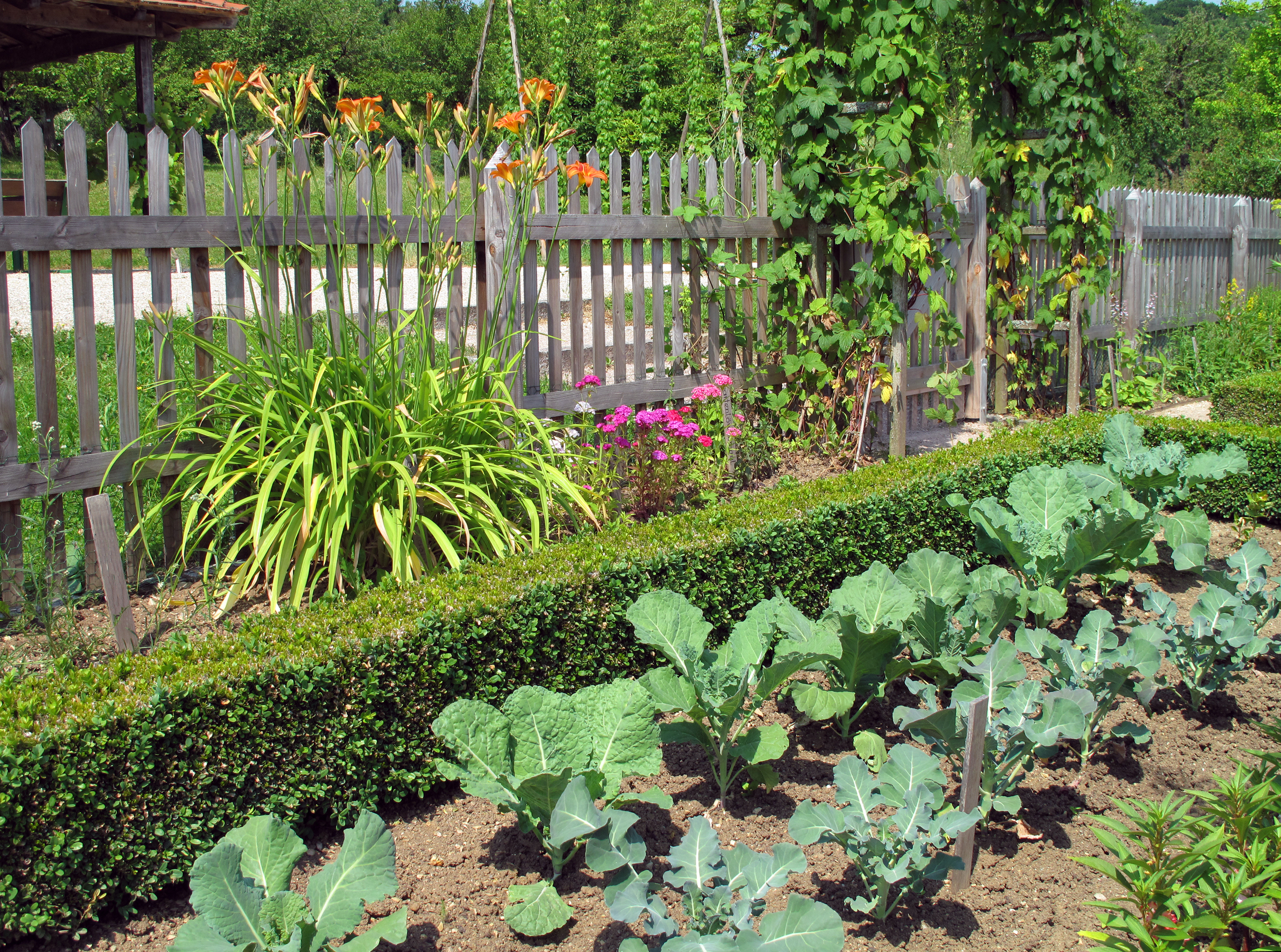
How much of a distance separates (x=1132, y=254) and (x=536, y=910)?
9.14 m

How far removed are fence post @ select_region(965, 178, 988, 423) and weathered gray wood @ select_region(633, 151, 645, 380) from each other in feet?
11.0

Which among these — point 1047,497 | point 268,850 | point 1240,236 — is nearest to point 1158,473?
point 1047,497

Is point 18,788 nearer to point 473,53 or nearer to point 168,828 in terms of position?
point 168,828

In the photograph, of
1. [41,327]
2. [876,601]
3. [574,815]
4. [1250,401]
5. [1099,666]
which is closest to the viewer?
[574,815]

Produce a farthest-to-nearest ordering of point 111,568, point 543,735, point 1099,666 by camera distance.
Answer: point 111,568, point 1099,666, point 543,735

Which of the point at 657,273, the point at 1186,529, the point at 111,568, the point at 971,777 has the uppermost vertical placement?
the point at 657,273

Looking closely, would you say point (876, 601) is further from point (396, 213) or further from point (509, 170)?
point (396, 213)

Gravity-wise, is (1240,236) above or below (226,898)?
above

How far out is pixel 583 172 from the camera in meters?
4.20

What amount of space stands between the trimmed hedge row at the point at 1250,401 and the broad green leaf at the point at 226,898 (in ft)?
22.5

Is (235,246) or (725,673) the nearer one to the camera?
(725,673)

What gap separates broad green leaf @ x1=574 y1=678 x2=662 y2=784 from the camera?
2.38 m

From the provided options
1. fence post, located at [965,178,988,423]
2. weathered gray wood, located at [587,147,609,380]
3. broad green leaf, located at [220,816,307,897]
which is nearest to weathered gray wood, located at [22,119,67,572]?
broad green leaf, located at [220,816,307,897]

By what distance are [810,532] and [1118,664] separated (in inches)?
50.3
